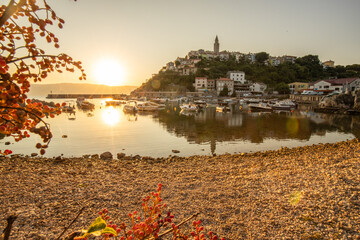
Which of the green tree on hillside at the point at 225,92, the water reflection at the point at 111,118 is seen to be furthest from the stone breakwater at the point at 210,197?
the green tree on hillside at the point at 225,92

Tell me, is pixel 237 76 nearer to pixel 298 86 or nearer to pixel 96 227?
pixel 298 86

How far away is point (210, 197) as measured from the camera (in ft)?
23.9

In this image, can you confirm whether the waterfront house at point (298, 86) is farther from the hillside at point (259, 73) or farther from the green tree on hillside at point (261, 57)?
the green tree on hillside at point (261, 57)

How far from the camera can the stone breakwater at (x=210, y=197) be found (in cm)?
535

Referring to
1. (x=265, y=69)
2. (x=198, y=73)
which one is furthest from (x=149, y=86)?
(x=265, y=69)

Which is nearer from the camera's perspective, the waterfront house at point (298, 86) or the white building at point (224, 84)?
the waterfront house at point (298, 86)

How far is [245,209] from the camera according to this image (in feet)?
20.8

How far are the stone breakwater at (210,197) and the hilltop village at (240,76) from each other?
105 metres

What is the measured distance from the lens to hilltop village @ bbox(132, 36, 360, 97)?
115m

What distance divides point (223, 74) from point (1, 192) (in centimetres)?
13022

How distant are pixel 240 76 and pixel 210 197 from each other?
123853mm

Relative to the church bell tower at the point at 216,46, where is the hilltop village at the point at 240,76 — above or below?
below

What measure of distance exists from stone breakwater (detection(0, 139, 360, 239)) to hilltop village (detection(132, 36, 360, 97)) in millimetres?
105008

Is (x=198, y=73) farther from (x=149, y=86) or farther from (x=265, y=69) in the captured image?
(x=265, y=69)
